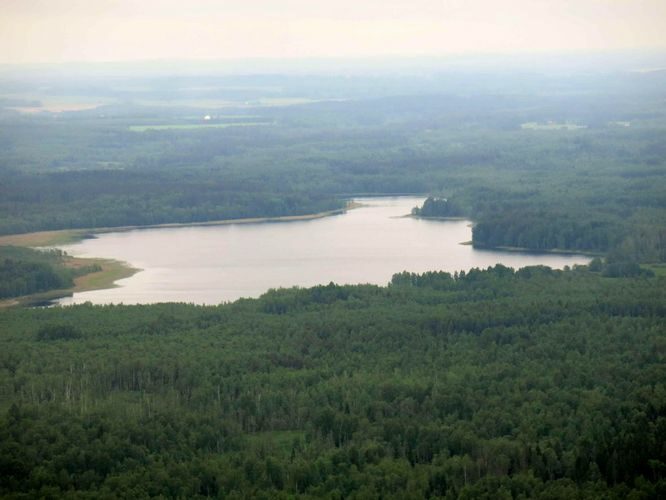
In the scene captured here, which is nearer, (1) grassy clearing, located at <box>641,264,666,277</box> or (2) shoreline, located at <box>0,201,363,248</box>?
(1) grassy clearing, located at <box>641,264,666,277</box>

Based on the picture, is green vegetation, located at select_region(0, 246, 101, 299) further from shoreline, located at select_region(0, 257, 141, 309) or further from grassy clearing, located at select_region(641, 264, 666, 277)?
grassy clearing, located at select_region(641, 264, 666, 277)

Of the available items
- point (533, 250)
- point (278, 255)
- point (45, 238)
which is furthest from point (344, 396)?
point (45, 238)

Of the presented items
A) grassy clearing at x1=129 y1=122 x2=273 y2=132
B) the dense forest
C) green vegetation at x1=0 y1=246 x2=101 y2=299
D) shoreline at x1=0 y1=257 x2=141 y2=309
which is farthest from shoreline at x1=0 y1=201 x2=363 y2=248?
grassy clearing at x1=129 y1=122 x2=273 y2=132

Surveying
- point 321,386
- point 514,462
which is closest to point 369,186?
point 321,386

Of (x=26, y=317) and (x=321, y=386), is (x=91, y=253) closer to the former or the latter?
(x=26, y=317)

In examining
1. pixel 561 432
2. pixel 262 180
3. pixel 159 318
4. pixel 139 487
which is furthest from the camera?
pixel 262 180

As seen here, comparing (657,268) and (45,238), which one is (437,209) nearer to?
(45,238)

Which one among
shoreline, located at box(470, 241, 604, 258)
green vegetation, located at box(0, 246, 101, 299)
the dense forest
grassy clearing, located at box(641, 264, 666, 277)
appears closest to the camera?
green vegetation, located at box(0, 246, 101, 299)

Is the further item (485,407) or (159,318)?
(159,318)
